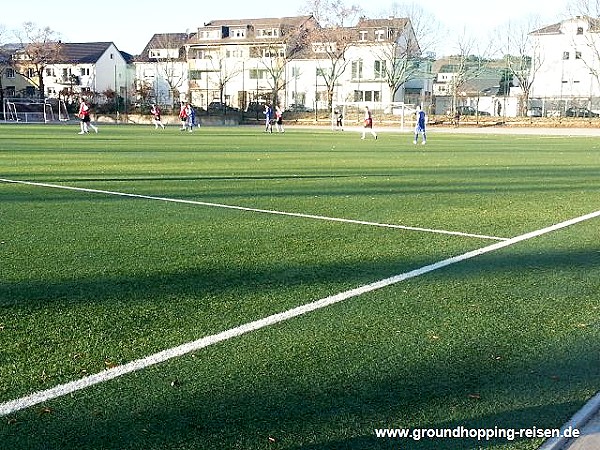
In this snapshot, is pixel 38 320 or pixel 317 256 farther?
pixel 317 256

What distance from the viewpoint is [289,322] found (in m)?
5.15

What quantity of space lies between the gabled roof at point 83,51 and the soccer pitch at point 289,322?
8411cm

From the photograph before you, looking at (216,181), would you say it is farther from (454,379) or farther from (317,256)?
(454,379)

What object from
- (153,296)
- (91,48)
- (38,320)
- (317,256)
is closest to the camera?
(38,320)

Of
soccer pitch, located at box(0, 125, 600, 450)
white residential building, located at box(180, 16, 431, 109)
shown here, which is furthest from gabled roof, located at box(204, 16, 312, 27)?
soccer pitch, located at box(0, 125, 600, 450)

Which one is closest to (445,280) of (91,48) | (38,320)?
(38,320)

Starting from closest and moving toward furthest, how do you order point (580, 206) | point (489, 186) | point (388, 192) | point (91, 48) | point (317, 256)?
point (317, 256), point (580, 206), point (388, 192), point (489, 186), point (91, 48)

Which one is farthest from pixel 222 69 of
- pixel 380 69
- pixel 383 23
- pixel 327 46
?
pixel 383 23

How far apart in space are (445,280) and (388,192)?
6930 mm

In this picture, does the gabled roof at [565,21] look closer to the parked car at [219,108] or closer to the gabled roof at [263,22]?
the gabled roof at [263,22]

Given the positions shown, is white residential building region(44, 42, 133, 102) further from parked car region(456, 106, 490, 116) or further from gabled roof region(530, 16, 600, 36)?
gabled roof region(530, 16, 600, 36)

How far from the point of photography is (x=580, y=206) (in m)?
11.8
